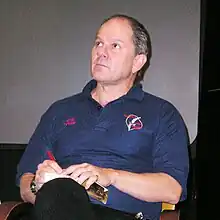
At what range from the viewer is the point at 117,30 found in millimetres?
1543

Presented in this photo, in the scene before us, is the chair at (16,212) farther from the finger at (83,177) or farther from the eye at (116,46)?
the eye at (116,46)

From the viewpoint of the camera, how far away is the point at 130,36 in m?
1.56

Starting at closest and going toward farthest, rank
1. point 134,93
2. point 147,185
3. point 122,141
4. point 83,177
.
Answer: point 83,177 → point 147,185 → point 122,141 → point 134,93

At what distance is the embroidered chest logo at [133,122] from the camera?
1.49 metres

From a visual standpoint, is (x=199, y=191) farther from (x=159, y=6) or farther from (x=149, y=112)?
(x=159, y=6)

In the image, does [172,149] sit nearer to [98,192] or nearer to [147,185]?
[147,185]

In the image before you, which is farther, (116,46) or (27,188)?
(116,46)

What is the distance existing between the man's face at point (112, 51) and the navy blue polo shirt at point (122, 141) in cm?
10

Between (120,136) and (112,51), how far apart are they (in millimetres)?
317

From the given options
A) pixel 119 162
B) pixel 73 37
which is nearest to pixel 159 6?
pixel 73 37

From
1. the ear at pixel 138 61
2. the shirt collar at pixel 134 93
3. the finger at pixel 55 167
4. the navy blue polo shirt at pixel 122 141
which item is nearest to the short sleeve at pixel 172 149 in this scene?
the navy blue polo shirt at pixel 122 141

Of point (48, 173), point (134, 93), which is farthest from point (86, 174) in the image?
point (134, 93)

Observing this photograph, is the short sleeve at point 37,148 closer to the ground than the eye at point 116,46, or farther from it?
closer to the ground

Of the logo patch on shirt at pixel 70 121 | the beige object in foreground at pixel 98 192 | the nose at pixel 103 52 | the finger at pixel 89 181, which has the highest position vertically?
the nose at pixel 103 52
